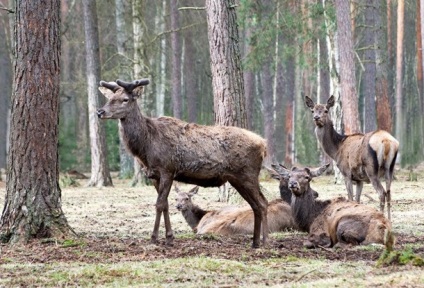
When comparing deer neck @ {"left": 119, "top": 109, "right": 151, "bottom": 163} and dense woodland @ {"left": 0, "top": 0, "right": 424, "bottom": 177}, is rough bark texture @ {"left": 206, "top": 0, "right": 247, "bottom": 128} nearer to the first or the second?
dense woodland @ {"left": 0, "top": 0, "right": 424, "bottom": 177}

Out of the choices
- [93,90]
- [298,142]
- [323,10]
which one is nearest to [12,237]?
[93,90]

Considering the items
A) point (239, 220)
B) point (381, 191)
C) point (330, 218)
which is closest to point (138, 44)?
point (381, 191)

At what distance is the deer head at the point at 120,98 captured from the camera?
11400mm

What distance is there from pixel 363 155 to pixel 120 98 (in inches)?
228

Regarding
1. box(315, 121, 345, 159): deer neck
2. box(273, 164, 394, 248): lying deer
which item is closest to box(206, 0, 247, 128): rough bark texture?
box(315, 121, 345, 159): deer neck

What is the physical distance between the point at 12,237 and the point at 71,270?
8.01ft

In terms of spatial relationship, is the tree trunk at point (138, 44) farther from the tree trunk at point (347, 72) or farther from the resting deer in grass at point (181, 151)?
the resting deer in grass at point (181, 151)

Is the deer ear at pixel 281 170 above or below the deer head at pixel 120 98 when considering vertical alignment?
below

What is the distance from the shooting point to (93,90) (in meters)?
27.6

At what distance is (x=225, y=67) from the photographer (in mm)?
16828

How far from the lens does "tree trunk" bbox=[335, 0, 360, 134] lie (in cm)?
2490

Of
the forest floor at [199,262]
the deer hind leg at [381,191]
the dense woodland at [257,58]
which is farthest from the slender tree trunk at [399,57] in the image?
the forest floor at [199,262]

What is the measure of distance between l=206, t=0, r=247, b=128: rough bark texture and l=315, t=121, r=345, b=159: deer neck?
153cm

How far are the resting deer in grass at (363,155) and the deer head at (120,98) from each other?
5.43 metres
